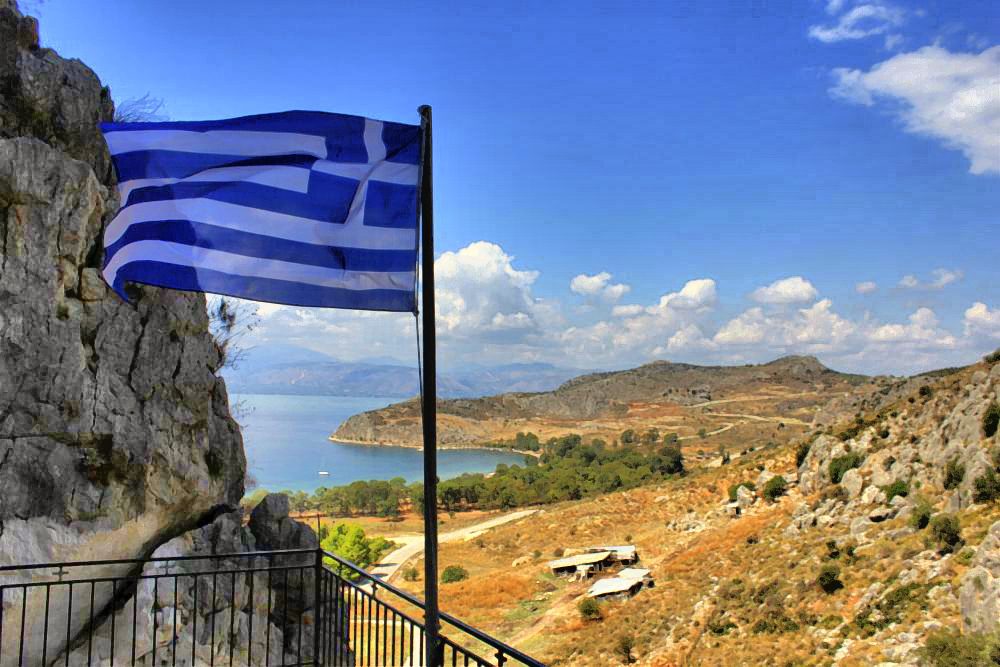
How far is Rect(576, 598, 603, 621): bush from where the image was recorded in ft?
89.2

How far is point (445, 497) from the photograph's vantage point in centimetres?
6519

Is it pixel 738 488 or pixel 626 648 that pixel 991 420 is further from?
pixel 738 488

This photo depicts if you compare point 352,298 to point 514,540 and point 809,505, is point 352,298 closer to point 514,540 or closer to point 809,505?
point 809,505

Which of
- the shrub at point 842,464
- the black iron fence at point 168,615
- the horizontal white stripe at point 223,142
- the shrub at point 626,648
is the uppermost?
the horizontal white stripe at point 223,142

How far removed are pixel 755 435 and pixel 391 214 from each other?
9942 cm

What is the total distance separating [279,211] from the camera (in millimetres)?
3291

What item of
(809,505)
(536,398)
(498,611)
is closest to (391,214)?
(498,611)

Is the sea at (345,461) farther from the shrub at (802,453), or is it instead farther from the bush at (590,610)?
the bush at (590,610)

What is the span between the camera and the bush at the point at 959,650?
1384 centimetres

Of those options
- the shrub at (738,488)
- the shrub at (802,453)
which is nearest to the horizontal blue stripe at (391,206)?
the shrub at (802,453)

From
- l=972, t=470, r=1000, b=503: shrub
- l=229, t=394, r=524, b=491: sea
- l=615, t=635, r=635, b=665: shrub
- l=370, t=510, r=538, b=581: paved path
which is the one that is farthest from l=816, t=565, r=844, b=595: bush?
l=229, t=394, r=524, b=491: sea

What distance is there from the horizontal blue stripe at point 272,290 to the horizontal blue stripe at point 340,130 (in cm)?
67

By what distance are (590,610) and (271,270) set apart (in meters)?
27.4

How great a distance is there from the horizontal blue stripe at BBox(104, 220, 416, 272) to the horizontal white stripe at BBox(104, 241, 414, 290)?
0.02m
